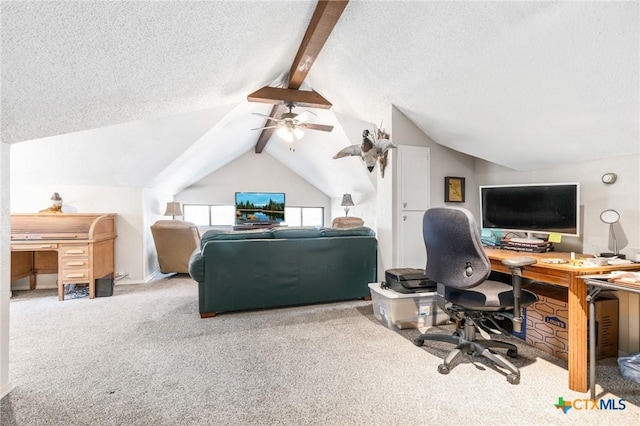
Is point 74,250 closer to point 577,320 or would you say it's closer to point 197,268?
point 197,268

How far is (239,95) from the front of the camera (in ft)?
12.3

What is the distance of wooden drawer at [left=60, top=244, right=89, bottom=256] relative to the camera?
3.64 meters

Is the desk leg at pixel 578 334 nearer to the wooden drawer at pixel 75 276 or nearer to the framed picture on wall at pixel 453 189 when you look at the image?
the framed picture on wall at pixel 453 189

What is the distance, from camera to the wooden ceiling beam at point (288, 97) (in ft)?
13.0

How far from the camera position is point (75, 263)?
12.0 ft

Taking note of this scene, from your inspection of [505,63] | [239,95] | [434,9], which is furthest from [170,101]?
[505,63]

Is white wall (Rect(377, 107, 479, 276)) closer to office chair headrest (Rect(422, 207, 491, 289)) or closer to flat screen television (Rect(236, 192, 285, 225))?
office chair headrest (Rect(422, 207, 491, 289))

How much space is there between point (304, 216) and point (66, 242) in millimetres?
5758

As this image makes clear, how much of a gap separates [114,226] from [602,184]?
5787 mm

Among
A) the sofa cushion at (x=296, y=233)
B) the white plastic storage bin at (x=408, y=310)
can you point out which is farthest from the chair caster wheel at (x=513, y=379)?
the sofa cushion at (x=296, y=233)

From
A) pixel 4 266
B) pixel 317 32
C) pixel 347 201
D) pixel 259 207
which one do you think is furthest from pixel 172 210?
pixel 317 32

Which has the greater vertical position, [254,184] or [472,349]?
[254,184]

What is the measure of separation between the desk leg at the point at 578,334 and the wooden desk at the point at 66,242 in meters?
4.82

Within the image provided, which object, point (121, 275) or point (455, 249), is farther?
point (121, 275)
